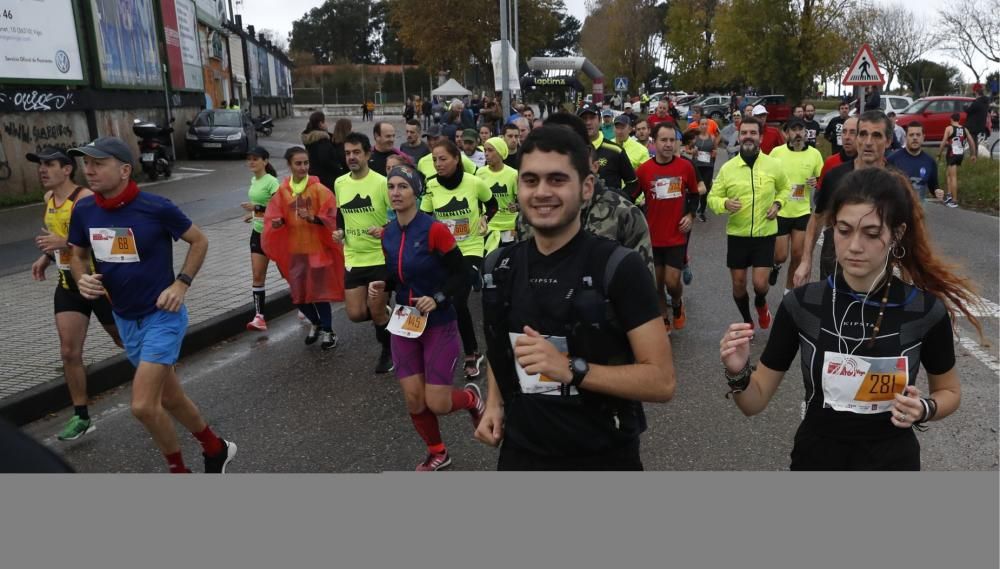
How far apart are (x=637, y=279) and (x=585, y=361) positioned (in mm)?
278

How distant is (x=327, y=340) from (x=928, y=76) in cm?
6765

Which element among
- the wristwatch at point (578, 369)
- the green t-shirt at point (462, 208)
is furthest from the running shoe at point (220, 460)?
the wristwatch at point (578, 369)

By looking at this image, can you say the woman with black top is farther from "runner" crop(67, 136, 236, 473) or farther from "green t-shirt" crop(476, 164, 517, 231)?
"green t-shirt" crop(476, 164, 517, 231)

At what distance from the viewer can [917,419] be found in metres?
2.34

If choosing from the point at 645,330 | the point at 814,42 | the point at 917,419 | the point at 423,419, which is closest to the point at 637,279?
the point at 645,330

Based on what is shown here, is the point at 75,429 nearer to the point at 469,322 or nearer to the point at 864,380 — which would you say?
the point at 469,322

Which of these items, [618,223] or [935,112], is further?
[935,112]

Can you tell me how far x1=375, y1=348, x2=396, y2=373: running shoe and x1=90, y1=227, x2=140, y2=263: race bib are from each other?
2.56 metres

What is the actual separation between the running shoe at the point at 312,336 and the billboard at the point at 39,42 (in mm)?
11727

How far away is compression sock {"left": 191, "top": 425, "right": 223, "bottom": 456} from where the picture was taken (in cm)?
439

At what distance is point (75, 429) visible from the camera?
202 inches

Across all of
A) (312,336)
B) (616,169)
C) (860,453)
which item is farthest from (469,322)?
(860,453)

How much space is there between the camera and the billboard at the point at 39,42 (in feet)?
49.8

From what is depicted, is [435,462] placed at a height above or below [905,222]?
below
